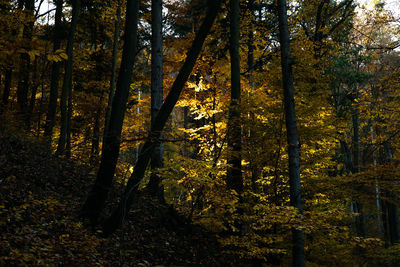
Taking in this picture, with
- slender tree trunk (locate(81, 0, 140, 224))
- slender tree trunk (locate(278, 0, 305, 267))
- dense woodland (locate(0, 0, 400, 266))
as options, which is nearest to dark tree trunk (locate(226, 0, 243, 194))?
dense woodland (locate(0, 0, 400, 266))

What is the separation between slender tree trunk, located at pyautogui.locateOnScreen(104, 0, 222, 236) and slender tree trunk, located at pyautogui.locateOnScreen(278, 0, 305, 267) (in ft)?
9.47

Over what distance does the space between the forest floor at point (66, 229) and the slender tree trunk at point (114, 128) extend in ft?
1.55

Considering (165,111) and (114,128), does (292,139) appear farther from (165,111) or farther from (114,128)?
(114,128)

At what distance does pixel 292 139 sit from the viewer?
710 centimetres

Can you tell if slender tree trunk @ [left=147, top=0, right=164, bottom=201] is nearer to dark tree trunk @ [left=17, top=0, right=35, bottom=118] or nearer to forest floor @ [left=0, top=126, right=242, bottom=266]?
forest floor @ [left=0, top=126, right=242, bottom=266]

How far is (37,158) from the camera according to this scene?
810 cm

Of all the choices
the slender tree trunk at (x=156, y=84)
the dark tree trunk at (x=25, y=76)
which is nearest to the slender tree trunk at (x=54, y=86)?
the dark tree trunk at (x=25, y=76)

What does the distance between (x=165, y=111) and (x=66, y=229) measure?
302cm

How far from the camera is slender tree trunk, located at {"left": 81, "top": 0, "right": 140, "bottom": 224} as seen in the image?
5.71 metres

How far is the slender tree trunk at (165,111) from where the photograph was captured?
5.31m

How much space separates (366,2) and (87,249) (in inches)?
589

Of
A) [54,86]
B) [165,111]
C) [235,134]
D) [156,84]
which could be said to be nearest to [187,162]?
[165,111]

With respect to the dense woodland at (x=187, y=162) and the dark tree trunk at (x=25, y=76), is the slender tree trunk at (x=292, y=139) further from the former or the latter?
the dark tree trunk at (x=25, y=76)

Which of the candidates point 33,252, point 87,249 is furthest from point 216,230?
point 33,252
